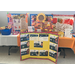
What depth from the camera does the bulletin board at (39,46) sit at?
2.87 metres

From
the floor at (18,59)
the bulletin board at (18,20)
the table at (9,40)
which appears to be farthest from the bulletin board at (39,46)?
the bulletin board at (18,20)

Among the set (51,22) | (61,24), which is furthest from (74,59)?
(51,22)

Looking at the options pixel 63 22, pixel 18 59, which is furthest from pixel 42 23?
pixel 18 59

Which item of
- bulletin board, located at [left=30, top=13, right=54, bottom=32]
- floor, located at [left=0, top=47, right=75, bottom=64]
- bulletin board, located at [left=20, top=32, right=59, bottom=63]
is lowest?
floor, located at [left=0, top=47, right=75, bottom=64]

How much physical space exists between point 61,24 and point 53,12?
548 mm

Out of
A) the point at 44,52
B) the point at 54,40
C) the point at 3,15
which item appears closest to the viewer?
the point at 54,40

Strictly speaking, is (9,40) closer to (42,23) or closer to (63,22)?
(42,23)

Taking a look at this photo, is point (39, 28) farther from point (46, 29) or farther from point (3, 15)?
point (3, 15)

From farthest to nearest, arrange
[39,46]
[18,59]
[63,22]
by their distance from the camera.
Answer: [63,22] → [18,59] → [39,46]

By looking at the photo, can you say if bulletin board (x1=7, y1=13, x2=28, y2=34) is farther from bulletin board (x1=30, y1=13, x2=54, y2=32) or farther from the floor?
the floor

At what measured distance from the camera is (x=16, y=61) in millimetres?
2984

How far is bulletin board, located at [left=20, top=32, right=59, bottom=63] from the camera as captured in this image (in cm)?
287

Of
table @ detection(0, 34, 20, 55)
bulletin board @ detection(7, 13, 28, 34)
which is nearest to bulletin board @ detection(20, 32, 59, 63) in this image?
table @ detection(0, 34, 20, 55)

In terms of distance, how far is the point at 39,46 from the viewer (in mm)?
2990
